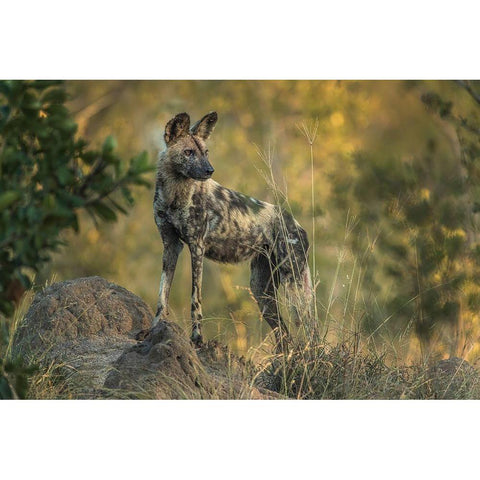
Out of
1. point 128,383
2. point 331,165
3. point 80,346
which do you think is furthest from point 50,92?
point 331,165

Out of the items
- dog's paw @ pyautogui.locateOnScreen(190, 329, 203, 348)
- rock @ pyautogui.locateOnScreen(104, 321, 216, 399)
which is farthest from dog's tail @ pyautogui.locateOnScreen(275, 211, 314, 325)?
rock @ pyautogui.locateOnScreen(104, 321, 216, 399)

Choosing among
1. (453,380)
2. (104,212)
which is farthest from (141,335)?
(104,212)

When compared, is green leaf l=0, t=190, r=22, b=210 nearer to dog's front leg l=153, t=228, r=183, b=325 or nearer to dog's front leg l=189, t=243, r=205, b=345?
dog's front leg l=189, t=243, r=205, b=345

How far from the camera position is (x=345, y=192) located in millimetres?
10172

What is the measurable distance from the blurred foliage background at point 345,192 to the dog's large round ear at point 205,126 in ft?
1.54

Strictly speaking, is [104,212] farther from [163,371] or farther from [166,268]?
[166,268]

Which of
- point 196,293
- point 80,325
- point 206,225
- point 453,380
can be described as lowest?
point 453,380

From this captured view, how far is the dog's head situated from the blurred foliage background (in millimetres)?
381

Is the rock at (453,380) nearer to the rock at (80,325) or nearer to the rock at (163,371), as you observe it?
the rock at (163,371)

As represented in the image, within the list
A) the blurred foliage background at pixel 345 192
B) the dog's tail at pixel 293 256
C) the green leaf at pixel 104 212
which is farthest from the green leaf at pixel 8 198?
the dog's tail at pixel 293 256

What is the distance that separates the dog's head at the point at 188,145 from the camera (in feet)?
23.4

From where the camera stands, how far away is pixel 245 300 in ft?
39.8

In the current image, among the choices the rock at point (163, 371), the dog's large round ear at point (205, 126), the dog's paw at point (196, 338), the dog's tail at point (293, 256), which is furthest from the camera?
the dog's tail at point (293, 256)

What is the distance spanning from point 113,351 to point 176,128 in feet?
6.58
